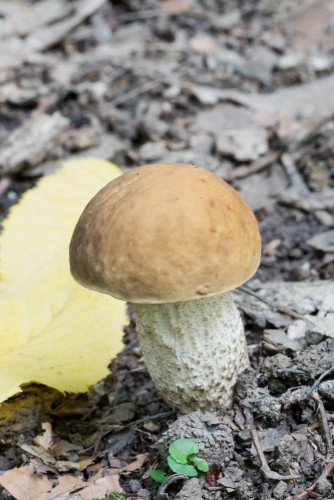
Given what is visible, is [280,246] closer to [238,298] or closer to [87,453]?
[238,298]

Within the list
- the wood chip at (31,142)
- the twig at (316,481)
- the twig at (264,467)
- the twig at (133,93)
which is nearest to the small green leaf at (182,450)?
the twig at (264,467)

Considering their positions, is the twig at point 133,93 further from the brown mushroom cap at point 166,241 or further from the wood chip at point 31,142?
the brown mushroom cap at point 166,241

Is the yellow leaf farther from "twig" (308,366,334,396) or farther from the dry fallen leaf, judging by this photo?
"twig" (308,366,334,396)

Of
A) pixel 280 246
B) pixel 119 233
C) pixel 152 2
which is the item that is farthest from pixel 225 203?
pixel 152 2

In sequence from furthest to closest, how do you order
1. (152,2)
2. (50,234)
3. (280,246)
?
(152,2), (280,246), (50,234)

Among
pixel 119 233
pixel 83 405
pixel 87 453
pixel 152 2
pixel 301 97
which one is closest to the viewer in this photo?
pixel 119 233

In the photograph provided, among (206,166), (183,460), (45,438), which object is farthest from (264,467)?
(206,166)
